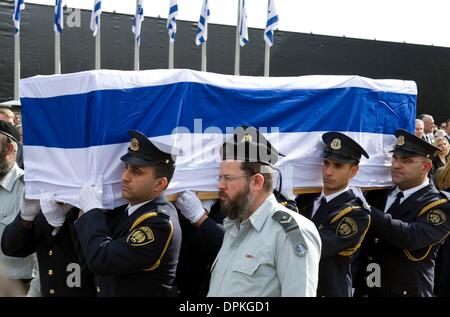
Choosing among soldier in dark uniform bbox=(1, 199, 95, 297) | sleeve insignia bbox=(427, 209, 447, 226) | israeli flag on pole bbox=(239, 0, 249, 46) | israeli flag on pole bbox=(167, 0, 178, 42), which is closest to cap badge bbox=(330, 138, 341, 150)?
sleeve insignia bbox=(427, 209, 447, 226)

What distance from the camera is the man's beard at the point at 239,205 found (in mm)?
2805

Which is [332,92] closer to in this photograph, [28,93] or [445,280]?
[28,93]

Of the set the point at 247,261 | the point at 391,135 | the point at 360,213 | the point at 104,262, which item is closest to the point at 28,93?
the point at 104,262

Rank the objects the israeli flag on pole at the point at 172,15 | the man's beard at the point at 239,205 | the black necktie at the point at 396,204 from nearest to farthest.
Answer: the man's beard at the point at 239,205 < the black necktie at the point at 396,204 < the israeli flag on pole at the point at 172,15

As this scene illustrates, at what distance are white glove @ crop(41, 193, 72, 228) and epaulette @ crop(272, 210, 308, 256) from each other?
1533 mm

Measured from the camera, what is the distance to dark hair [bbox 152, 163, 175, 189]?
11.4 feet

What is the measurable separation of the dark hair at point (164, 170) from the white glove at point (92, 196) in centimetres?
31

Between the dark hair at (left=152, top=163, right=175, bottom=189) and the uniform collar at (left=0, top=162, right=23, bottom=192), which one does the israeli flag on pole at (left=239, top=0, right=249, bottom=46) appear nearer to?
the uniform collar at (left=0, top=162, right=23, bottom=192)

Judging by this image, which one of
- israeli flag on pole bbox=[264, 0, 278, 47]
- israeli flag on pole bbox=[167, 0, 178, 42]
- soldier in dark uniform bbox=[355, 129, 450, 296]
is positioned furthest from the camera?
israeli flag on pole bbox=[167, 0, 178, 42]

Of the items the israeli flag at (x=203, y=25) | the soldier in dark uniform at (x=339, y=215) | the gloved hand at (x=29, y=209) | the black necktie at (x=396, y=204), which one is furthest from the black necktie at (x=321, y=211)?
the israeli flag at (x=203, y=25)

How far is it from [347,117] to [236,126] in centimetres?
88

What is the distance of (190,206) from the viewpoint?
3.67 metres

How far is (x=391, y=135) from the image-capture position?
4.50 m

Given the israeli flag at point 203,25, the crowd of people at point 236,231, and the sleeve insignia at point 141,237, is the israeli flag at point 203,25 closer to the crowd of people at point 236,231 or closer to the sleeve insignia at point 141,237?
the crowd of people at point 236,231
